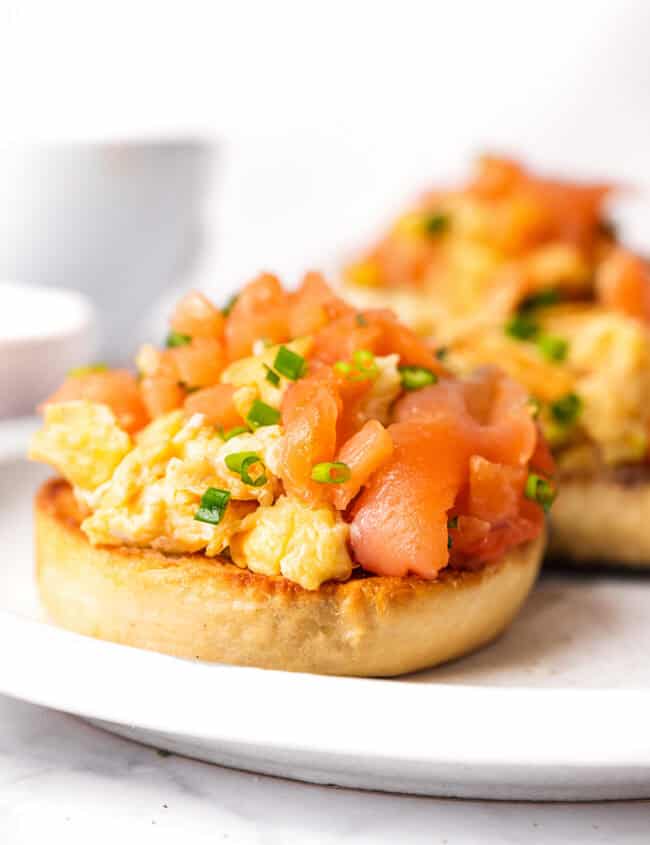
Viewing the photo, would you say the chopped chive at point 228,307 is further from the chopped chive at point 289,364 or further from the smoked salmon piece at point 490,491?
the smoked salmon piece at point 490,491

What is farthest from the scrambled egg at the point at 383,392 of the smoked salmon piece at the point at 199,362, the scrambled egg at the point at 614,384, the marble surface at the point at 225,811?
the scrambled egg at the point at 614,384

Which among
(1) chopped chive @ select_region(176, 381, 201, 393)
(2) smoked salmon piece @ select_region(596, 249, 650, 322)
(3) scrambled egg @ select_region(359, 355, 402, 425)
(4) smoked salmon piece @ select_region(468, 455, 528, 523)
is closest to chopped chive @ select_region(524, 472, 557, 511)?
(4) smoked salmon piece @ select_region(468, 455, 528, 523)

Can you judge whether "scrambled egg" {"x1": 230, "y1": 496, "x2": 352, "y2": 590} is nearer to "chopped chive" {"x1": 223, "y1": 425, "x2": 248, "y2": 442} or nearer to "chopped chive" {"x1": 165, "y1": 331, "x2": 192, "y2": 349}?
"chopped chive" {"x1": 223, "y1": 425, "x2": 248, "y2": 442}

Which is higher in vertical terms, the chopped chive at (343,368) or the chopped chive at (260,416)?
the chopped chive at (343,368)

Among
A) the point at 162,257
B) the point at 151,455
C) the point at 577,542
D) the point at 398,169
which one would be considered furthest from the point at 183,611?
the point at 398,169

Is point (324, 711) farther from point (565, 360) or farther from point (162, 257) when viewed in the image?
point (162, 257)
